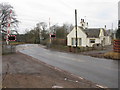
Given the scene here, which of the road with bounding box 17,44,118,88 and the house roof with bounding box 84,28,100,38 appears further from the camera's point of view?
the house roof with bounding box 84,28,100,38

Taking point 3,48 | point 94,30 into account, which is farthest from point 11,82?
point 94,30

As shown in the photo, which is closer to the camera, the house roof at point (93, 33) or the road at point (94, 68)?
the road at point (94, 68)

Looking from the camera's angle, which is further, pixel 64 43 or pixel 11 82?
pixel 64 43

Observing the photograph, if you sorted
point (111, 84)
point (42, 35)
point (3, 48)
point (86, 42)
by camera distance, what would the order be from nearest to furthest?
1. point (111, 84)
2. point (3, 48)
3. point (86, 42)
4. point (42, 35)

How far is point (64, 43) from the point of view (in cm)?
3491

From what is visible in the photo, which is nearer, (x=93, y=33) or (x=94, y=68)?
(x=94, y=68)

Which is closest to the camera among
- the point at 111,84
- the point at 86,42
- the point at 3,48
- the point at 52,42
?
the point at 111,84

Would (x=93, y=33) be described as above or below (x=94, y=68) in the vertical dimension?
above

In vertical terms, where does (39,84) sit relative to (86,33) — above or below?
below

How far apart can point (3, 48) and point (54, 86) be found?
44.1 ft

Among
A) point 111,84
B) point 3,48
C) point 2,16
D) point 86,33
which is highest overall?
point 2,16

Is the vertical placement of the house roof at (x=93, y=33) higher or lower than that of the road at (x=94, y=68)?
higher

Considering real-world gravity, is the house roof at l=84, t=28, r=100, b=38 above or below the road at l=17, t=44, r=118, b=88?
above

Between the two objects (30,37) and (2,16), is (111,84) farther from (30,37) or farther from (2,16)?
(30,37)
